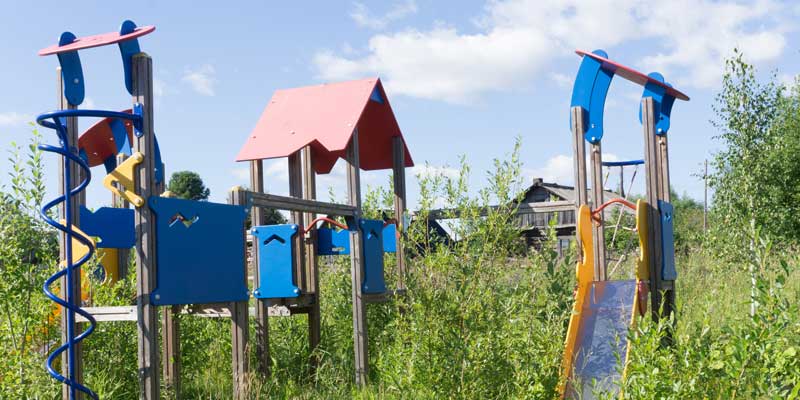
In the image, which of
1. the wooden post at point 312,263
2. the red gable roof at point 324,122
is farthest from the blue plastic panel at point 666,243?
the wooden post at point 312,263

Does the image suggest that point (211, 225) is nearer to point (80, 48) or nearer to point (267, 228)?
point (267, 228)

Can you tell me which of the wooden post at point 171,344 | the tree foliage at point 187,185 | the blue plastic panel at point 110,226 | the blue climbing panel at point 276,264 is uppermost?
the tree foliage at point 187,185

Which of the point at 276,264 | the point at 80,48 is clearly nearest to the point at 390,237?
the point at 276,264

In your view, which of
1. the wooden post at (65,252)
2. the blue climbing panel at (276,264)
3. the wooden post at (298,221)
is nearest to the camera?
the wooden post at (65,252)

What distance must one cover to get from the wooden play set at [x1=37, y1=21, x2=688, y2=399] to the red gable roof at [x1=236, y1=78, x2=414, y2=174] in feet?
0.05

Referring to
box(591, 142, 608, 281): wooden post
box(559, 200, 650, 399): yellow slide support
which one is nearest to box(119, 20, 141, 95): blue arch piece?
box(559, 200, 650, 399): yellow slide support

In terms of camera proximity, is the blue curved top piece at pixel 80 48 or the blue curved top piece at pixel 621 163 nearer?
the blue curved top piece at pixel 80 48

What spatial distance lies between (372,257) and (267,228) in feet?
3.37

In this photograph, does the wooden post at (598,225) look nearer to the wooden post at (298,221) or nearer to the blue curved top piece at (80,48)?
the wooden post at (298,221)

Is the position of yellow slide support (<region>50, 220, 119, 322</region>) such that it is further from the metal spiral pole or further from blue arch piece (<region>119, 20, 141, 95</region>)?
blue arch piece (<region>119, 20, 141, 95</region>)

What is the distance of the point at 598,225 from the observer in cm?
632

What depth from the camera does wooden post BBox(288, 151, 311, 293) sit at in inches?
262

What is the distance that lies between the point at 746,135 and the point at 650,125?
4079mm

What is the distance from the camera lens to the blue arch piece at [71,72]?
15.8 ft
